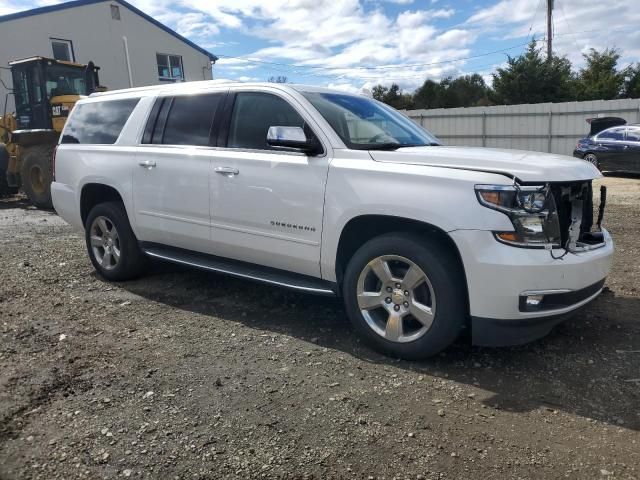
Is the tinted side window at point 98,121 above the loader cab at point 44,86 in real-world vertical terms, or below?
below

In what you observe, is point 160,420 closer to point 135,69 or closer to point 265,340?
point 265,340

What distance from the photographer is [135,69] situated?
1015 inches

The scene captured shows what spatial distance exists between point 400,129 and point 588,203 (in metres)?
1.59

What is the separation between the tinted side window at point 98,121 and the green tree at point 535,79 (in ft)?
106

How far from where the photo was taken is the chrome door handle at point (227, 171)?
14.4 ft

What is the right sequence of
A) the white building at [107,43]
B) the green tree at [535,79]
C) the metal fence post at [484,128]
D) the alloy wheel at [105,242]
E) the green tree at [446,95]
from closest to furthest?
1. the alloy wheel at [105,242]
2. the white building at [107,43]
3. the metal fence post at [484,128]
4. the green tree at [535,79]
5. the green tree at [446,95]

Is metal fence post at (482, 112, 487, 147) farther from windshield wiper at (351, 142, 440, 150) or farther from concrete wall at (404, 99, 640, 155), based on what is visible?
windshield wiper at (351, 142, 440, 150)

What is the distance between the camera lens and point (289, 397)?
3283 millimetres

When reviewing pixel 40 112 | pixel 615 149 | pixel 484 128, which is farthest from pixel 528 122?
pixel 40 112

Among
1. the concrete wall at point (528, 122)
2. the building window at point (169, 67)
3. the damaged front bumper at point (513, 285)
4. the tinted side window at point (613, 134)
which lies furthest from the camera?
the building window at point (169, 67)

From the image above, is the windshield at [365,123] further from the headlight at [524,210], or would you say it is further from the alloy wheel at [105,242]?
the alloy wheel at [105,242]

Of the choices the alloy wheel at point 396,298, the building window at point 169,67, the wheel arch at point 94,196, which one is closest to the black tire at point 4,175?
the wheel arch at point 94,196

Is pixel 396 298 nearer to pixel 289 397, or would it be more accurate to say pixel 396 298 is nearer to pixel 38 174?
pixel 289 397

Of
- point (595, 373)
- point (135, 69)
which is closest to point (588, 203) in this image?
point (595, 373)
